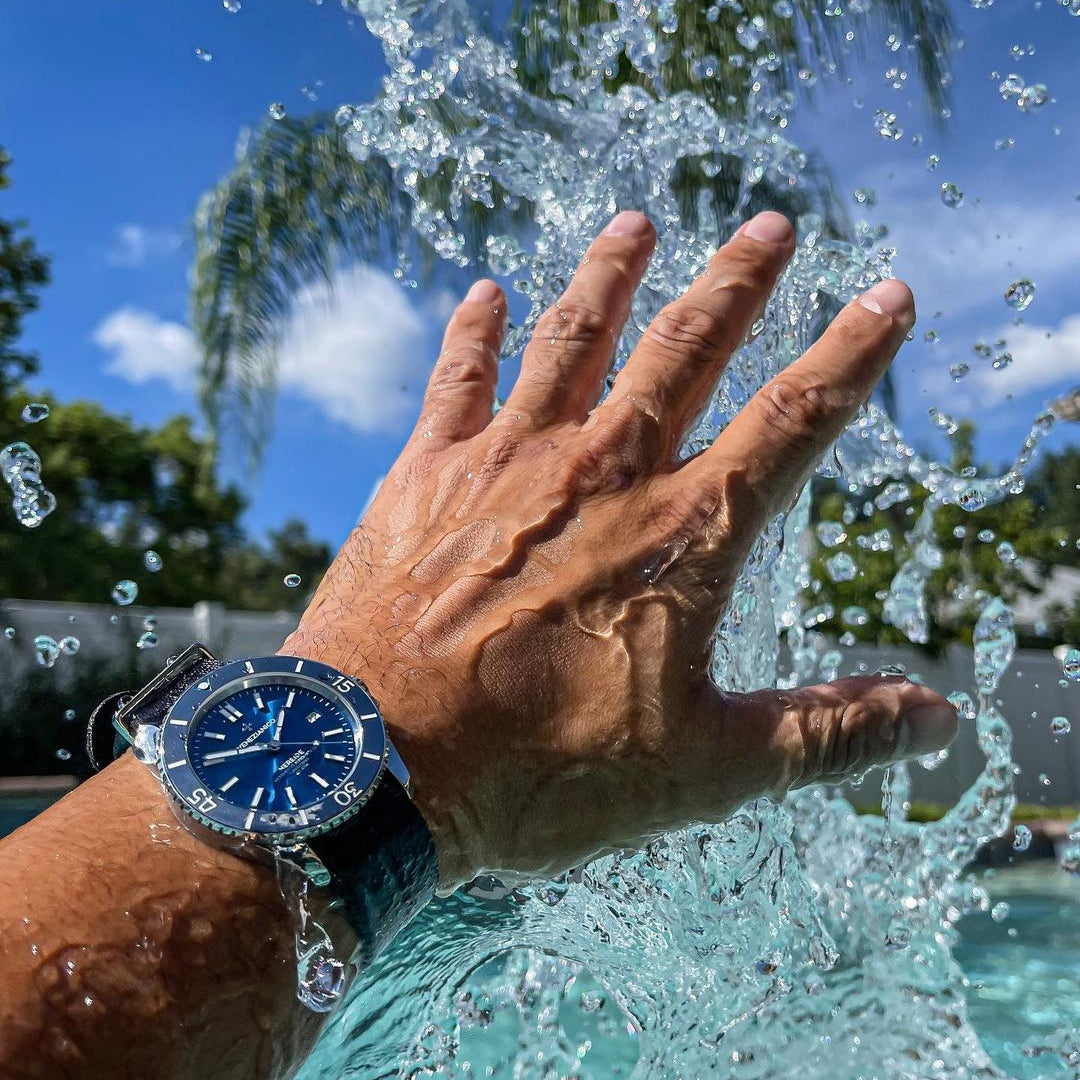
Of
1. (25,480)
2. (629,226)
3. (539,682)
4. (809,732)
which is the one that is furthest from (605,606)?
(25,480)

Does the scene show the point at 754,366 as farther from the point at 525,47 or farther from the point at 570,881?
the point at 525,47

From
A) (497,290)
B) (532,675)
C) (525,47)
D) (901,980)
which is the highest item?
(525,47)

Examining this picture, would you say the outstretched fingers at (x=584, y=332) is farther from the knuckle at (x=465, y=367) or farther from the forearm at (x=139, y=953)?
the forearm at (x=139, y=953)

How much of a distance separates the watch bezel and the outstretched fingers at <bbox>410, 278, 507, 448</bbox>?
571mm

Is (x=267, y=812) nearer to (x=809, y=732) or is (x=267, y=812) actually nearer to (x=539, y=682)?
(x=539, y=682)

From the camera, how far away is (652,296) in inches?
120

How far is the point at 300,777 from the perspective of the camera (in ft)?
3.43

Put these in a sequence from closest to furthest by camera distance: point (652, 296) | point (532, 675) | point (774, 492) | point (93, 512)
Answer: point (532, 675) → point (774, 492) → point (652, 296) → point (93, 512)

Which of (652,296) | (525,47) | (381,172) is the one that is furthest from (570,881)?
(381,172)

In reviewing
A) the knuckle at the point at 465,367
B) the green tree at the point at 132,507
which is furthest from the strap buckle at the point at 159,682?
the green tree at the point at 132,507

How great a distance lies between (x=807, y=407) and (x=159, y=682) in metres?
0.80

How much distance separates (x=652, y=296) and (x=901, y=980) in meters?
1.77

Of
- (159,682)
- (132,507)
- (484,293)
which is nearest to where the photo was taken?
(159,682)

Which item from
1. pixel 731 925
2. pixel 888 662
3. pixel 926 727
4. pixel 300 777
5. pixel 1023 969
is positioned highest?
pixel 926 727
